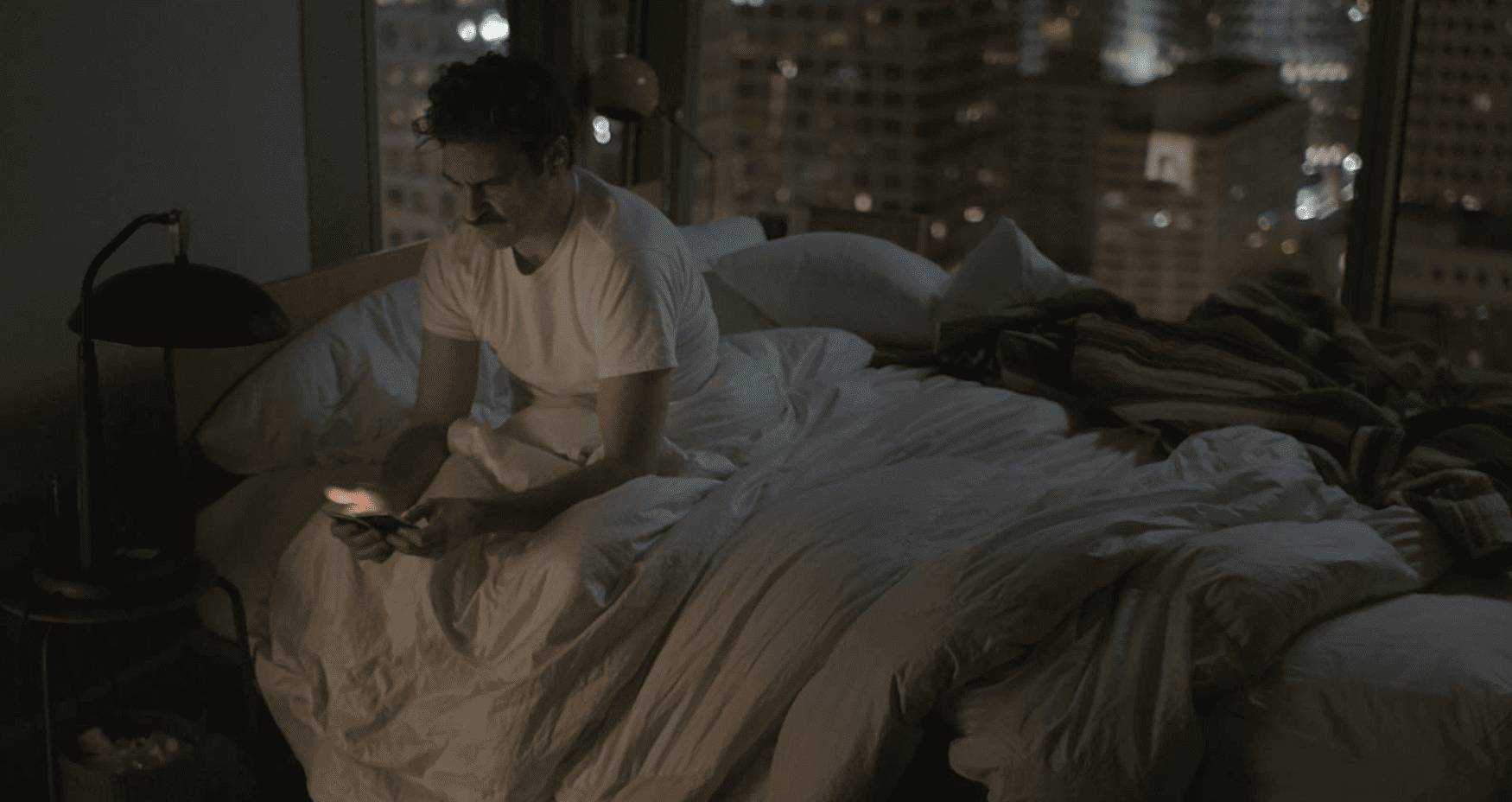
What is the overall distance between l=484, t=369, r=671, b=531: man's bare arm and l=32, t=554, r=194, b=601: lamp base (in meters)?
0.46

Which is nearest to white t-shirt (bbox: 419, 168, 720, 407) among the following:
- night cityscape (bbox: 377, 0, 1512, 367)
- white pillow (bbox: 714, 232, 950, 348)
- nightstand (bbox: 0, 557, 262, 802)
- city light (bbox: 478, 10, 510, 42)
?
nightstand (bbox: 0, 557, 262, 802)

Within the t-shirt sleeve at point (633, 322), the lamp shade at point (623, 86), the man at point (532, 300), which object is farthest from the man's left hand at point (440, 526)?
the lamp shade at point (623, 86)

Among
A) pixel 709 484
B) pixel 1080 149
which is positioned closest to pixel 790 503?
pixel 709 484

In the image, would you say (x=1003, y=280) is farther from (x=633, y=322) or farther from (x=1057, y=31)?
(x=1057, y=31)

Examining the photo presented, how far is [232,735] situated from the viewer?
2213 mm

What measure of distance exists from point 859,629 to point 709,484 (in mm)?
436

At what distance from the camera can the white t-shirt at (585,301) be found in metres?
1.83

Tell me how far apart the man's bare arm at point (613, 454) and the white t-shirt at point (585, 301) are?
31 millimetres

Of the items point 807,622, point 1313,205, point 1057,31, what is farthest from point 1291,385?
point 1057,31

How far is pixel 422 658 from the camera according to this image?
1.76 meters

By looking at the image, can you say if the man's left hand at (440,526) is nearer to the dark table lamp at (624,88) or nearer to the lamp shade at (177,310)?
the lamp shade at (177,310)

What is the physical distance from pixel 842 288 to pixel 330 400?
1276 millimetres

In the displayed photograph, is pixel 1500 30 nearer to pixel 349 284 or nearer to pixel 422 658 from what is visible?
pixel 349 284

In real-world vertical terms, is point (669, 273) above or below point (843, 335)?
above
